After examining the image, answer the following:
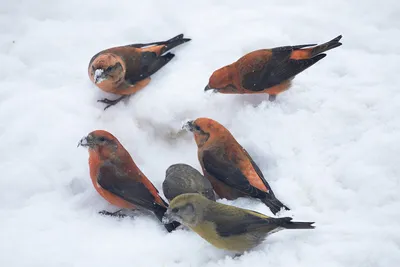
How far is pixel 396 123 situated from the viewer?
5418 millimetres

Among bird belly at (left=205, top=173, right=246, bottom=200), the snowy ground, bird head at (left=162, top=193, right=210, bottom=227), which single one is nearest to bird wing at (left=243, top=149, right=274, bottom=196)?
the snowy ground

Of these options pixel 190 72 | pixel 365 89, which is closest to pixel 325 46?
pixel 365 89

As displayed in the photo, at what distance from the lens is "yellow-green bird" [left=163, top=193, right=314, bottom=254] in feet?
13.7

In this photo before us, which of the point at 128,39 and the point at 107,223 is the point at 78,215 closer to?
the point at 107,223

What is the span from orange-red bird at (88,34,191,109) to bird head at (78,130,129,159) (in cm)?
84

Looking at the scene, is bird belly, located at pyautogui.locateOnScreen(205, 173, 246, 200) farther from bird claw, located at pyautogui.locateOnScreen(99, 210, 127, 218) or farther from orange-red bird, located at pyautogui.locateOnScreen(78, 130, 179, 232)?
bird claw, located at pyautogui.locateOnScreen(99, 210, 127, 218)

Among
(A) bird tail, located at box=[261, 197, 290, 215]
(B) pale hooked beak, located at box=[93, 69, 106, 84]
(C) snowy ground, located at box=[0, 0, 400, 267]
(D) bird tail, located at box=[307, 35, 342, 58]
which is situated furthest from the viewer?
(D) bird tail, located at box=[307, 35, 342, 58]

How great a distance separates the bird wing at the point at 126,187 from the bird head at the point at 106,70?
3.96ft

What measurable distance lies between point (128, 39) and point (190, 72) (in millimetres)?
1054

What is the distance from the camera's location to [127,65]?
610 centimetres

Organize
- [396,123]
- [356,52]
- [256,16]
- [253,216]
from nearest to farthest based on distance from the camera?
[253,216] → [396,123] → [356,52] → [256,16]

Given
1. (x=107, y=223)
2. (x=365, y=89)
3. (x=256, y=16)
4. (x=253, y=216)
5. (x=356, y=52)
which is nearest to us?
(x=253, y=216)

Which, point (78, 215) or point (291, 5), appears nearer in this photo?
point (78, 215)

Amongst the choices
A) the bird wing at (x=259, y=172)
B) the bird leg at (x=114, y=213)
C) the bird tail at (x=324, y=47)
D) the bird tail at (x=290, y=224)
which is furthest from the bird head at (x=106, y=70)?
the bird tail at (x=290, y=224)
